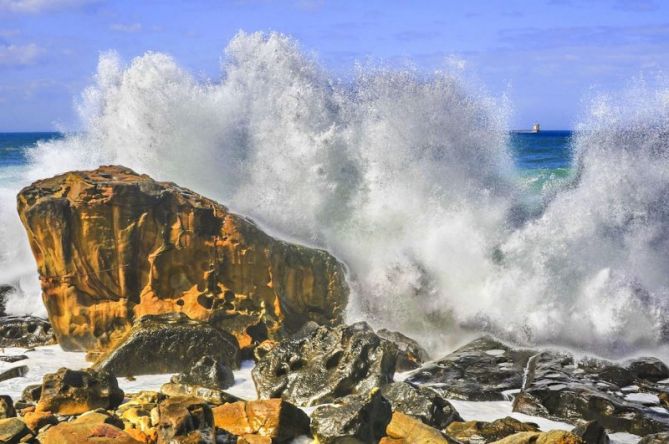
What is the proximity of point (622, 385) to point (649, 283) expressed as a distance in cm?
267

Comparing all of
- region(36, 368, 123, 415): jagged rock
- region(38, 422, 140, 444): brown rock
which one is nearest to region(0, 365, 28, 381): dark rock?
region(36, 368, 123, 415): jagged rock

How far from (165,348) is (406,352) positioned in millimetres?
2596

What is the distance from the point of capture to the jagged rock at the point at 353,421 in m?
5.91

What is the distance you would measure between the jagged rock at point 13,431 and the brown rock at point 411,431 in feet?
8.34

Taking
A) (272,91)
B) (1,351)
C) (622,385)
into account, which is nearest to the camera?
(622,385)

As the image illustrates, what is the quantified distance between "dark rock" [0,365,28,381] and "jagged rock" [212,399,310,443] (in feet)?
9.37

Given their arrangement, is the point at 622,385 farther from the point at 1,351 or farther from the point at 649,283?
the point at 1,351

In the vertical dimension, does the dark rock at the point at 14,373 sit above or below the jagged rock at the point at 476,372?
above

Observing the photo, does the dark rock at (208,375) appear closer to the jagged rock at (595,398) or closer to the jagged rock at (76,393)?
the jagged rock at (76,393)

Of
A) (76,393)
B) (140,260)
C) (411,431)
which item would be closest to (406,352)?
(411,431)

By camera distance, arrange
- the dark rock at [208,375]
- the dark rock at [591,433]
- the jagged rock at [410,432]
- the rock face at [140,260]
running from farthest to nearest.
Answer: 1. the rock face at [140,260]
2. the dark rock at [208,375]
3. the dark rock at [591,433]
4. the jagged rock at [410,432]

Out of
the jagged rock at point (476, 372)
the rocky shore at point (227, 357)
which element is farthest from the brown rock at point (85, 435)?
the jagged rock at point (476, 372)

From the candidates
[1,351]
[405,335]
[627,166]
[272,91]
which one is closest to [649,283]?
[627,166]

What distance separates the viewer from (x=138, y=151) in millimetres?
12141
